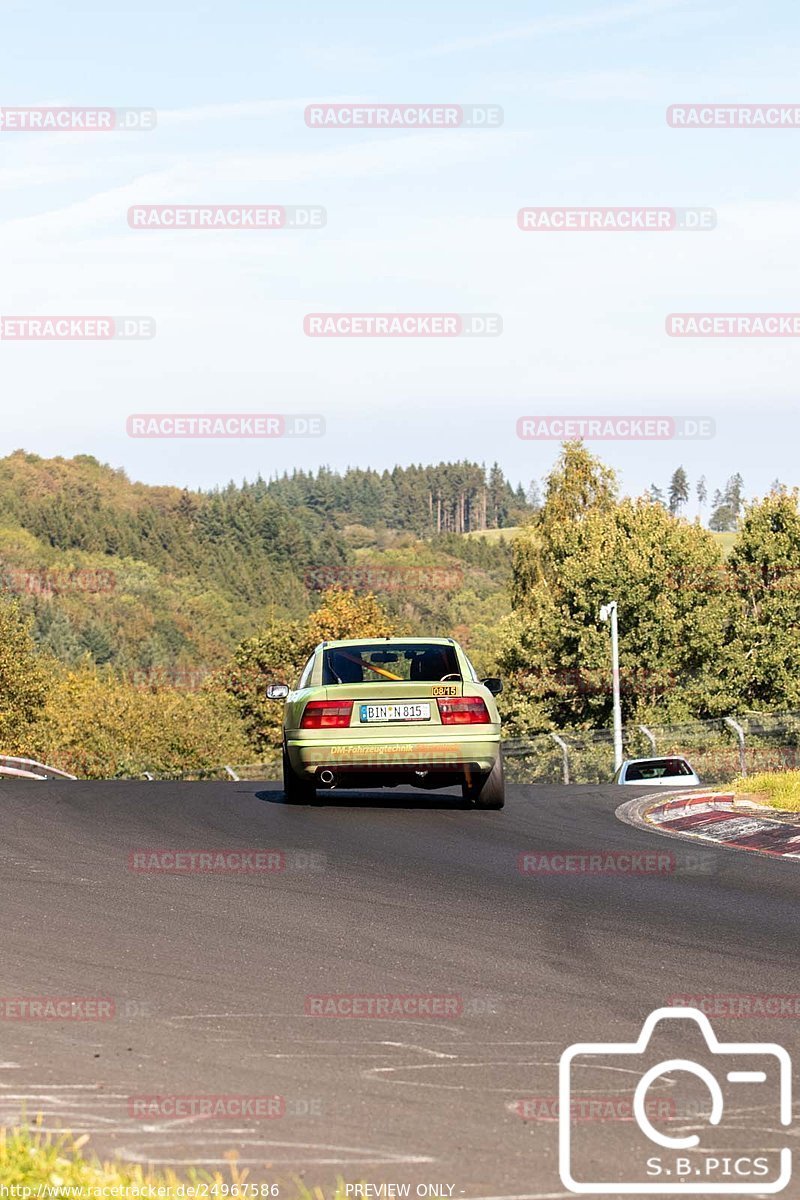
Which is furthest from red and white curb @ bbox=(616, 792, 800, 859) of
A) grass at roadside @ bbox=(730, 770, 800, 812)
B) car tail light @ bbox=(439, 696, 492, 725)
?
car tail light @ bbox=(439, 696, 492, 725)

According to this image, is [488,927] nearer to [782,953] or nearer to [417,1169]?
[782,953]

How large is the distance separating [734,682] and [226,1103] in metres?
63.1

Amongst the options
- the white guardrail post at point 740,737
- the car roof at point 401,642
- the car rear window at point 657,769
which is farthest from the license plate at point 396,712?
the car rear window at point 657,769

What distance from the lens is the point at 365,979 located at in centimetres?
770

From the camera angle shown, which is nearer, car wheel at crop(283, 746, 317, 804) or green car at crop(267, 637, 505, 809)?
green car at crop(267, 637, 505, 809)

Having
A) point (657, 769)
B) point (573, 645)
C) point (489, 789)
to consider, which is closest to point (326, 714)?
point (489, 789)

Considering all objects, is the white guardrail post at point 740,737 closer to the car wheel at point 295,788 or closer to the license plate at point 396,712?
the car wheel at point 295,788

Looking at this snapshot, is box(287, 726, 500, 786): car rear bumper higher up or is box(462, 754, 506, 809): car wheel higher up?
box(287, 726, 500, 786): car rear bumper

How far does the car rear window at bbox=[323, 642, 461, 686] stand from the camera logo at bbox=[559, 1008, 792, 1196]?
387 inches

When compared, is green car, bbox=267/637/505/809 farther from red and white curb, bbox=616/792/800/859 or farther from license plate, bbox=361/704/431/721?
red and white curb, bbox=616/792/800/859

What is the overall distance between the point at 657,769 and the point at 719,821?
52.3 feet

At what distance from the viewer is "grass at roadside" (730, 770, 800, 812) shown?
16.2m

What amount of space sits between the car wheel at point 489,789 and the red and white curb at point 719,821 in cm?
138

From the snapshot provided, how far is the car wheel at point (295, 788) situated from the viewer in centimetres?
1666
